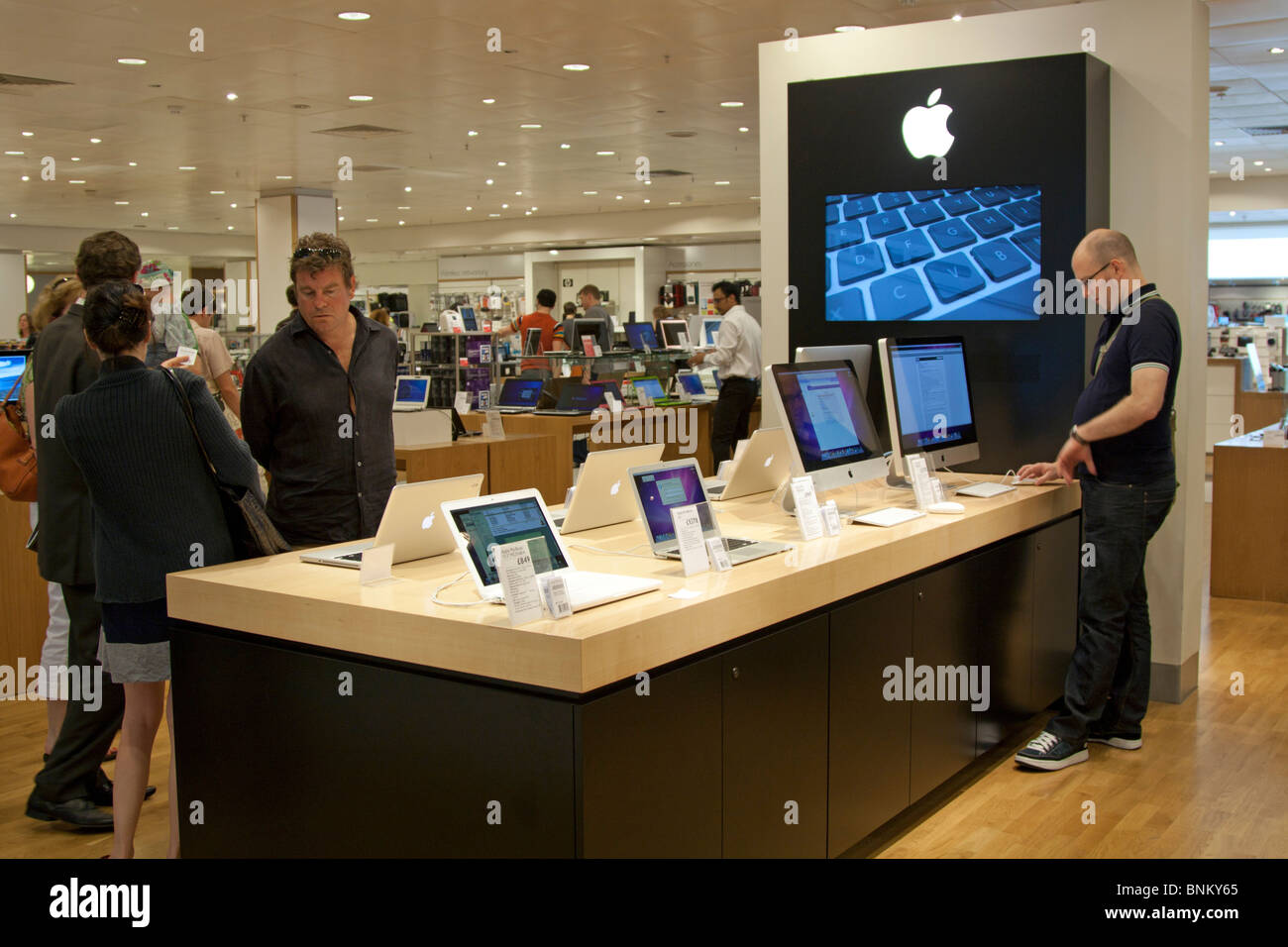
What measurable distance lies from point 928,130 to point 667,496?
9.11 feet

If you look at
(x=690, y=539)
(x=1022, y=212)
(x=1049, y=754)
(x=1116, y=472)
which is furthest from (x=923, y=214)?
(x=690, y=539)

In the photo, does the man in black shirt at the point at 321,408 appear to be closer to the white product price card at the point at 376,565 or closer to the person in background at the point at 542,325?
the white product price card at the point at 376,565

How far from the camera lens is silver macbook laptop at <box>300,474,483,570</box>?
2.77 meters

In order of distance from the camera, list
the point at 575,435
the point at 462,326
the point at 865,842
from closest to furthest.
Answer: the point at 865,842 < the point at 575,435 < the point at 462,326

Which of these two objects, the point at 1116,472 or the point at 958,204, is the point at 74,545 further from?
the point at 958,204

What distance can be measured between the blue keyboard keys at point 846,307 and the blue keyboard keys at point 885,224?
0.87 feet

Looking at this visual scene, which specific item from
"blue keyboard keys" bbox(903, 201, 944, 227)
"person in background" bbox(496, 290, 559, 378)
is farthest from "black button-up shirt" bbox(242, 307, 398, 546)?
"person in background" bbox(496, 290, 559, 378)

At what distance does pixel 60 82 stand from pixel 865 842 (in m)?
9.04

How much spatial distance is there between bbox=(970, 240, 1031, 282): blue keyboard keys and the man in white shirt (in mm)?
4321

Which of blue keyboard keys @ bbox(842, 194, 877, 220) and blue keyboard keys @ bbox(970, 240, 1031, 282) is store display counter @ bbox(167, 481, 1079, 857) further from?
blue keyboard keys @ bbox(842, 194, 877, 220)

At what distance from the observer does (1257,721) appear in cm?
466

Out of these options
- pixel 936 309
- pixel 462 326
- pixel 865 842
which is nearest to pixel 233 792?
pixel 865 842
